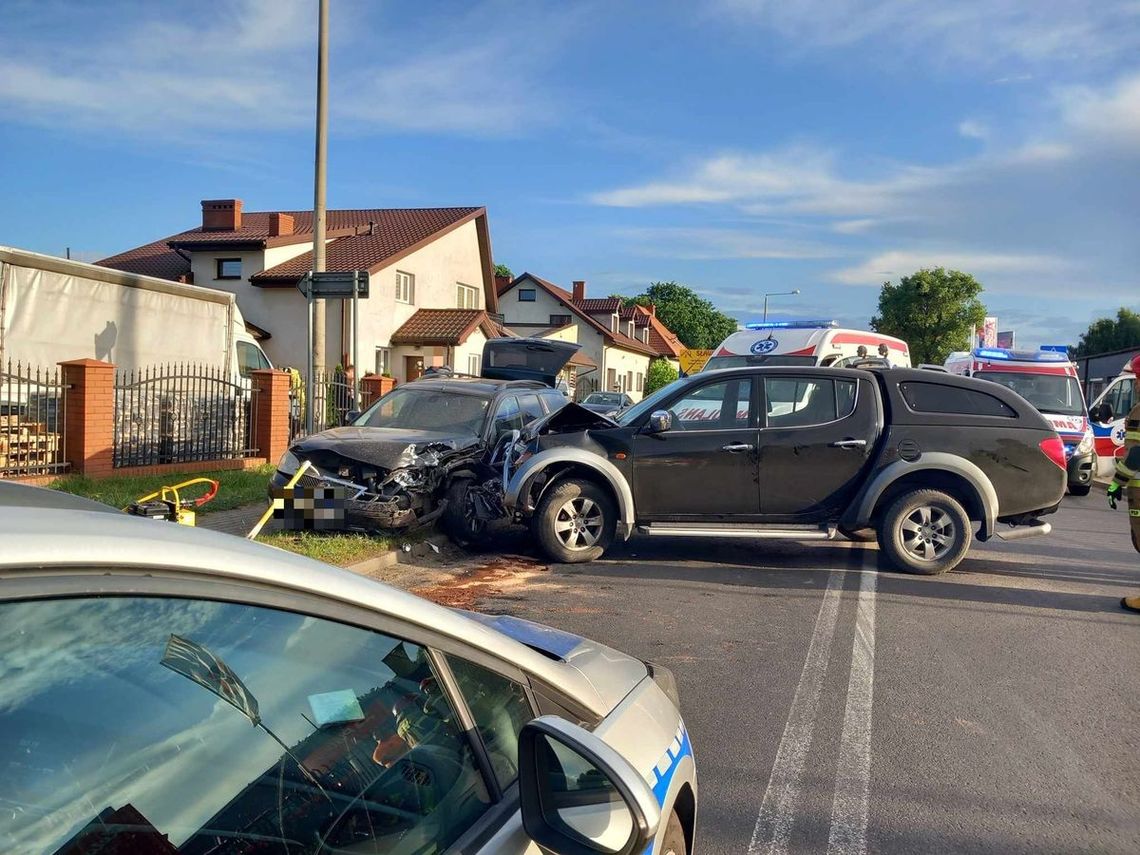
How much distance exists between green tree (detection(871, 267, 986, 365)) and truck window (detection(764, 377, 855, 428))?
166 ft

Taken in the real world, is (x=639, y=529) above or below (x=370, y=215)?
below

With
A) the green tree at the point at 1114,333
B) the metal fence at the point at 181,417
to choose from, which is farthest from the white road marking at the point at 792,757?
the green tree at the point at 1114,333

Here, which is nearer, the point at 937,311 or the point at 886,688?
the point at 886,688

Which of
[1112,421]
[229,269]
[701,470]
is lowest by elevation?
[701,470]

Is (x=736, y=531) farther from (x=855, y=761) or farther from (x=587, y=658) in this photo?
(x=587, y=658)

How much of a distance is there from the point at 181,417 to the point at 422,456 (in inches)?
231

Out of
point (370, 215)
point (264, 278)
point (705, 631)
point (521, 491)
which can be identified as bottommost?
point (705, 631)

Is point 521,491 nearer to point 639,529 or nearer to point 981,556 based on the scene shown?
point 639,529

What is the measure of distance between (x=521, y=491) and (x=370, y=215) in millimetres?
30388

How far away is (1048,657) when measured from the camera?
6.13 m

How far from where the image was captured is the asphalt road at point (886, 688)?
383 centimetres

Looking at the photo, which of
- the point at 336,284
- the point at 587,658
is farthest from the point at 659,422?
the point at 587,658

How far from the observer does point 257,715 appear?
1.70m

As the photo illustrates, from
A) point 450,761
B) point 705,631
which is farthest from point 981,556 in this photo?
point 450,761
